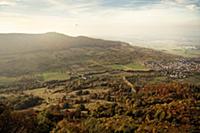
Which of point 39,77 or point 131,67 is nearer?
point 39,77

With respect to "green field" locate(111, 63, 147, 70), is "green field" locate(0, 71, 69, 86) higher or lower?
lower

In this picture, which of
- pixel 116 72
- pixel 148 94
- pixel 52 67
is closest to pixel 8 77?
pixel 52 67

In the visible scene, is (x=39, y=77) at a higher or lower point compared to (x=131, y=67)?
lower

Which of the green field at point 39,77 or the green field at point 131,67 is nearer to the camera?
the green field at point 39,77

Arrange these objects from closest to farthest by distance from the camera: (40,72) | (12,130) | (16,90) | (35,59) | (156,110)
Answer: (12,130) < (156,110) < (16,90) < (40,72) < (35,59)

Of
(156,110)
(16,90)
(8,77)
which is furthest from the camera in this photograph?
(8,77)

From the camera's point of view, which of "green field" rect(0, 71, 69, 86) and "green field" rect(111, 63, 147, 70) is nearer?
"green field" rect(0, 71, 69, 86)

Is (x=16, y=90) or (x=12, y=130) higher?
(x=12, y=130)

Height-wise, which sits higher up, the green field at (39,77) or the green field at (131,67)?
the green field at (131,67)

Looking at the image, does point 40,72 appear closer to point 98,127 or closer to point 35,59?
point 35,59

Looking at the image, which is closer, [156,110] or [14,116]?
[14,116]
